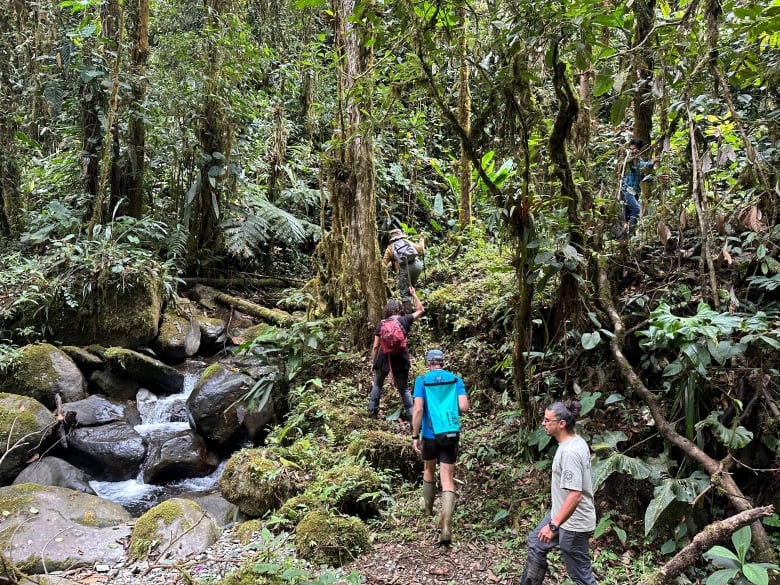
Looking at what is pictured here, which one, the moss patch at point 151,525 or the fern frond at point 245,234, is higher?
the fern frond at point 245,234

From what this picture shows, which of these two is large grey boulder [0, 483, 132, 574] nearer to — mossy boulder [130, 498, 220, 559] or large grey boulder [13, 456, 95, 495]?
mossy boulder [130, 498, 220, 559]

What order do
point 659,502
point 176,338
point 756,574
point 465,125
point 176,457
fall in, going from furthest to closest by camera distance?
1. point 465,125
2. point 176,338
3. point 176,457
4. point 659,502
5. point 756,574

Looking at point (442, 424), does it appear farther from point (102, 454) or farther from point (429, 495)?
point (102, 454)

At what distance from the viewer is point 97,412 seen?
8.12m

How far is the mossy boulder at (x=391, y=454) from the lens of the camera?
628 centimetres

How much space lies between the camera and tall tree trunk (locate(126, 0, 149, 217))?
11182 millimetres

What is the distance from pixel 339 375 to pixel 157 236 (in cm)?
539

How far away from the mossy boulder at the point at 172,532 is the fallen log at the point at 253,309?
539 centimetres

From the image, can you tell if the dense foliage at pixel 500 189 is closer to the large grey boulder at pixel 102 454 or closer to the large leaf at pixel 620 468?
the large leaf at pixel 620 468

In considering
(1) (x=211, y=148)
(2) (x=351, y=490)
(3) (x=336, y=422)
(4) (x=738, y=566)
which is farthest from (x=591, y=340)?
(1) (x=211, y=148)

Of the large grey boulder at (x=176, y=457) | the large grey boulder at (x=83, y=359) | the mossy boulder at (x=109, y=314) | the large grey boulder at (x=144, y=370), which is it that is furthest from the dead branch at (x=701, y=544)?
the mossy boulder at (x=109, y=314)

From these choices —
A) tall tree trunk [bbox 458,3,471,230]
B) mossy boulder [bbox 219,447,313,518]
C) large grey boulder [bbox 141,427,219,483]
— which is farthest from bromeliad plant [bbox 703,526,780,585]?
tall tree trunk [bbox 458,3,471,230]

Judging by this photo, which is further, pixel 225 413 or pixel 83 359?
pixel 83 359

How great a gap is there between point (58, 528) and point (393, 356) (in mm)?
4183
